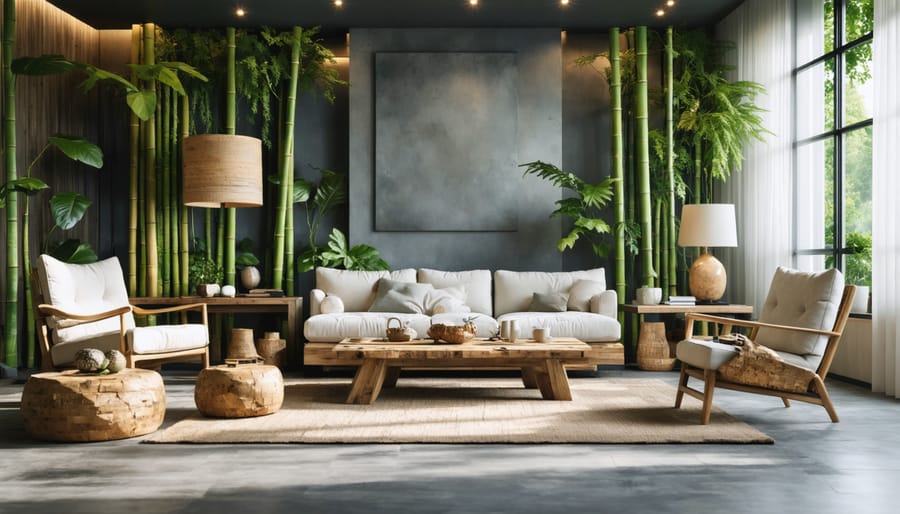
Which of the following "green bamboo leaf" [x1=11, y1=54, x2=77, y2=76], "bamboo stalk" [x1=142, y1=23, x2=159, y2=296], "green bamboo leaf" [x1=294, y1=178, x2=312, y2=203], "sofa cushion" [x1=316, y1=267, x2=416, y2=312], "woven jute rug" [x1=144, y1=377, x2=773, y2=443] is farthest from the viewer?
"green bamboo leaf" [x1=294, y1=178, x2=312, y2=203]

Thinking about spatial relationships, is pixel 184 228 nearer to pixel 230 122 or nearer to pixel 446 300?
pixel 230 122

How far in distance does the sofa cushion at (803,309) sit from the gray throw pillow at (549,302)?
1.89 metres

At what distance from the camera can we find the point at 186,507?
108 inches

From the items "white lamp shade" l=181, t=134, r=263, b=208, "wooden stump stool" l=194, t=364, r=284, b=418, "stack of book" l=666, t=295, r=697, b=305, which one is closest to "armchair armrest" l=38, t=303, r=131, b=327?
"wooden stump stool" l=194, t=364, r=284, b=418

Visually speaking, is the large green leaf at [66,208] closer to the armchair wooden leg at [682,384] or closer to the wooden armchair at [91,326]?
the wooden armchair at [91,326]

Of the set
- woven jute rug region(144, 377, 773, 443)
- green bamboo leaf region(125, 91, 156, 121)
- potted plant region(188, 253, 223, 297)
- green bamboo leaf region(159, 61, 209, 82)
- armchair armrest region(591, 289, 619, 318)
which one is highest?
green bamboo leaf region(159, 61, 209, 82)

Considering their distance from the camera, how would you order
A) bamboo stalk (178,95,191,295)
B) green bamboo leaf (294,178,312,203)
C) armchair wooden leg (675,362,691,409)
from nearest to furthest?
armchair wooden leg (675,362,691,409) → bamboo stalk (178,95,191,295) → green bamboo leaf (294,178,312,203)

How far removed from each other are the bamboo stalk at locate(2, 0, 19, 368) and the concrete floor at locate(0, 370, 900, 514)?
2.35 m

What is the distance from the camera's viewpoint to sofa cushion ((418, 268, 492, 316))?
6.65 metres

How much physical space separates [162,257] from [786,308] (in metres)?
5.21

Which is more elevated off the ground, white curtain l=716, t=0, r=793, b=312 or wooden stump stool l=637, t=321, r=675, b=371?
white curtain l=716, t=0, r=793, b=312

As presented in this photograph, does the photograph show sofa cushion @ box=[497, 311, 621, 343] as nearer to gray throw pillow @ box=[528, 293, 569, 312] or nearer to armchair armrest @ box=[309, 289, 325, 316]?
gray throw pillow @ box=[528, 293, 569, 312]

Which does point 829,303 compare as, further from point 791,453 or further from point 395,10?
point 395,10

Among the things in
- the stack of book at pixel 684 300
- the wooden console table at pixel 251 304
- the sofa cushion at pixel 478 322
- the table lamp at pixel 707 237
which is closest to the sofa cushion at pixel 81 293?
the wooden console table at pixel 251 304
